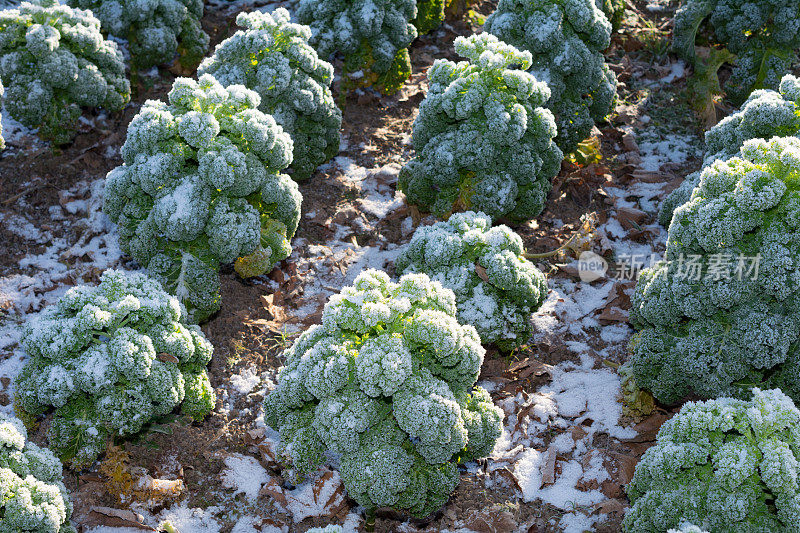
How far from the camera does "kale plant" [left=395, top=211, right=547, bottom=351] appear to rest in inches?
223

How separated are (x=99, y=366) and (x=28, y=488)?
Answer: 2.67 feet

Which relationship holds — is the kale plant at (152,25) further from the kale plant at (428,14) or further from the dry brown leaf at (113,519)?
the dry brown leaf at (113,519)

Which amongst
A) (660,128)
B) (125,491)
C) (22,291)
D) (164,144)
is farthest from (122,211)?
(660,128)

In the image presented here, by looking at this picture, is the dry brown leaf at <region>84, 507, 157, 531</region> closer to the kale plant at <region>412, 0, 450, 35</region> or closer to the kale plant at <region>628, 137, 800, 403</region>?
the kale plant at <region>628, 137, 800, 403</region>

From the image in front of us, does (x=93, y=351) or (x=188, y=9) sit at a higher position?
(x=188, y=9)

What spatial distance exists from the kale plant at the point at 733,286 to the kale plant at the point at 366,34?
4331 millimetres

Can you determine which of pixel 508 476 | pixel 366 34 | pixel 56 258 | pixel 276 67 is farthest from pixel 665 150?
pixel 56 258

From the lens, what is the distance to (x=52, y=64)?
707cm

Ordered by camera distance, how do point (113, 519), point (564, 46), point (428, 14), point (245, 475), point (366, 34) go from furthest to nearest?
point (428, 14) < point (366, 34) < point (564, 46) < point (245, 475) < point (113, 519)

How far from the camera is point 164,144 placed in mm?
5688

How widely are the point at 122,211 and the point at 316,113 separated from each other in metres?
2.25

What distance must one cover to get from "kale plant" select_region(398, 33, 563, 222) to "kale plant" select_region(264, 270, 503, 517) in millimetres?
2297

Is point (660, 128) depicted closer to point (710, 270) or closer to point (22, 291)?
point (710, 270)

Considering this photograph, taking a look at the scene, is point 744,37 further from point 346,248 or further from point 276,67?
point 276,67
